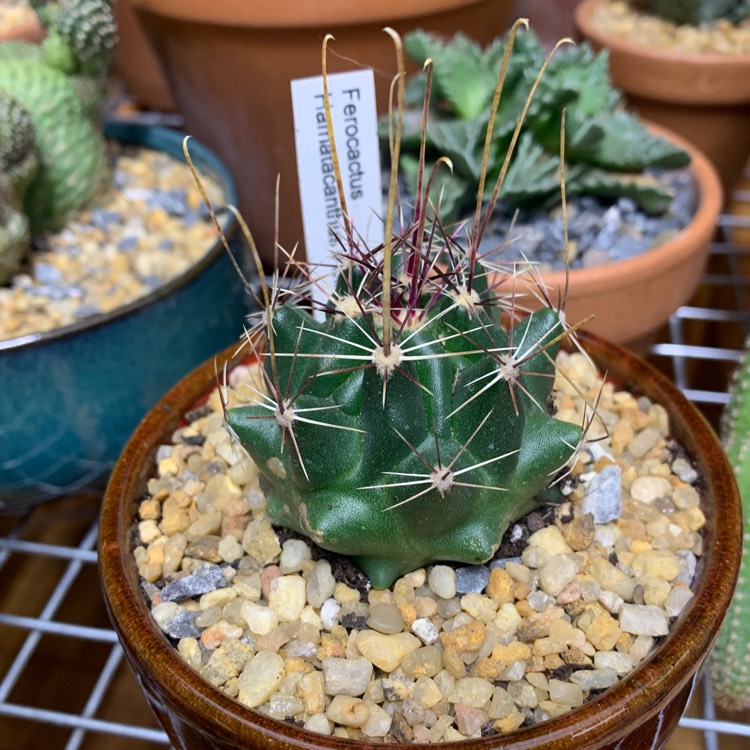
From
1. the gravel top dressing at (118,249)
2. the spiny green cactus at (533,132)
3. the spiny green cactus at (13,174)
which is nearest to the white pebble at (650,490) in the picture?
the spiny green cactus at (533,132)

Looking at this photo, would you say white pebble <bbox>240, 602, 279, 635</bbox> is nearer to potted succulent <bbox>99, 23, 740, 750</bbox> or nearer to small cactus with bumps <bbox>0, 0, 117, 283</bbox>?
potted succulent <bbox>99, 23, 740, 750</bbox>

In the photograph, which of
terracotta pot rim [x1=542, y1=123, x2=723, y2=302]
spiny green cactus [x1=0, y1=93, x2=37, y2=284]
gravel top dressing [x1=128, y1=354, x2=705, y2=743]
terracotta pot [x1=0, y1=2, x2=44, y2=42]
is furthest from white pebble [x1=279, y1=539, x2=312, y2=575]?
terracotta pot [x1=0, y1=2, x2=44, y2=42]

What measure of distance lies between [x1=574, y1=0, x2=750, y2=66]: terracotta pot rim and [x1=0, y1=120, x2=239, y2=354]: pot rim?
1.86 feet

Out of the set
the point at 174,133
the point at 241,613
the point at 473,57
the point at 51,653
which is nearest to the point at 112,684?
the point at 51,653

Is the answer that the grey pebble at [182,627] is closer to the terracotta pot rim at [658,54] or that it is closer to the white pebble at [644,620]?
the white pebble at [644,620]

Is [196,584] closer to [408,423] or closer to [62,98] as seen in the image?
[408,423]

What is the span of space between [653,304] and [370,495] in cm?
43

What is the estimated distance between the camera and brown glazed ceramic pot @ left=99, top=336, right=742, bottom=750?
37cm

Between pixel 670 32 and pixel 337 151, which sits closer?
pixel 337 151

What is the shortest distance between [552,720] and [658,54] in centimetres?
91

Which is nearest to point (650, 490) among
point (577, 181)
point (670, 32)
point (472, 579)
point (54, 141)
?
point (472, 579)

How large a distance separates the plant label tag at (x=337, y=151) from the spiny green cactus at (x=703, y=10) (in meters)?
0.77

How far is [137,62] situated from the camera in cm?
118

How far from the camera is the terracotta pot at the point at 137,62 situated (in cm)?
117
